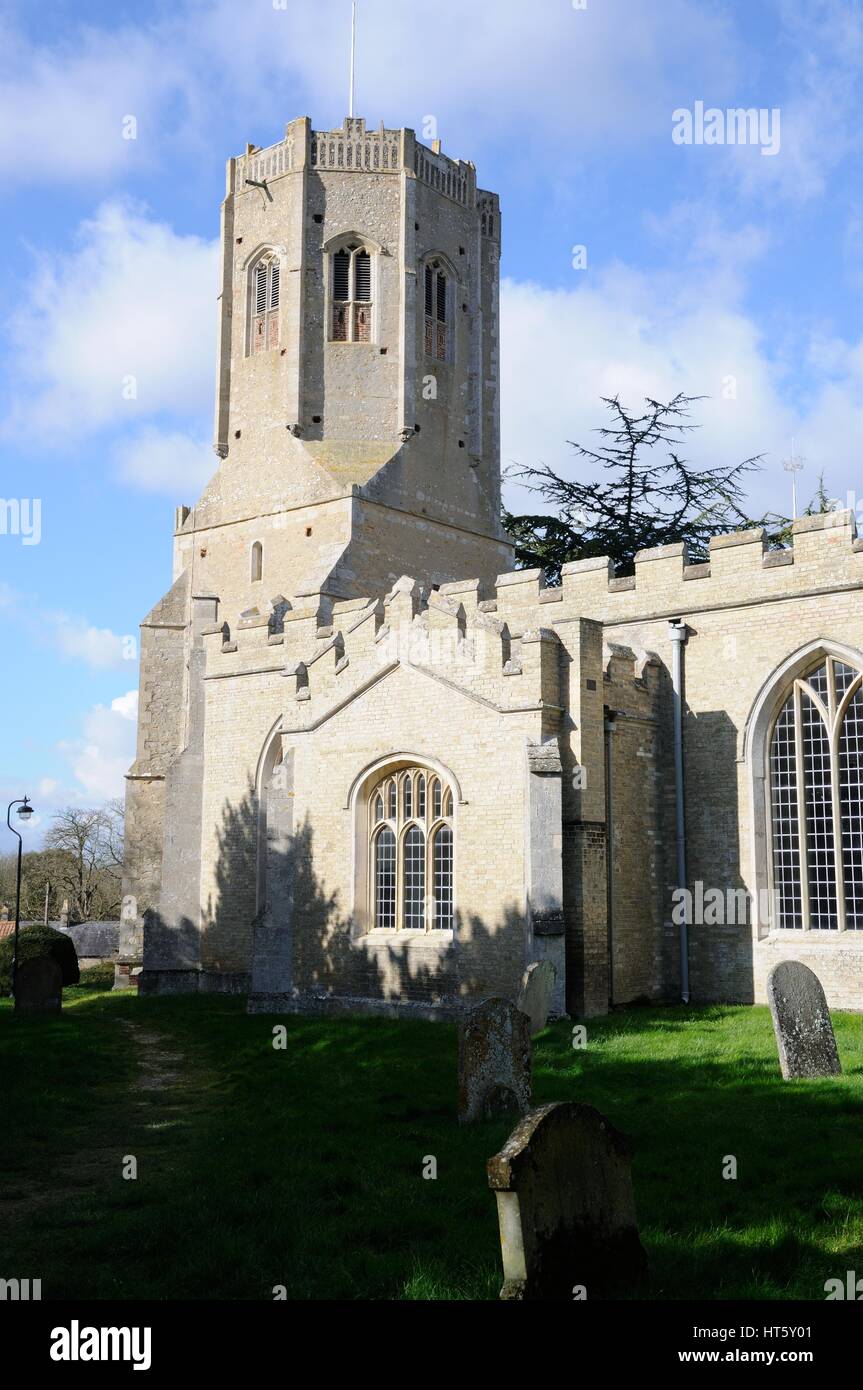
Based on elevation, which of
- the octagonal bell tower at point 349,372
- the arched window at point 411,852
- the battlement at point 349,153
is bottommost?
the arched window at point 411,852

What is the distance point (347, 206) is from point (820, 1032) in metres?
24.6

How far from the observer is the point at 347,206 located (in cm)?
3038

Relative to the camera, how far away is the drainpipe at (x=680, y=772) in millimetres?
18984

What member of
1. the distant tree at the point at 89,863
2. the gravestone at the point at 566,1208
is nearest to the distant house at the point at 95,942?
the distant tree at the point at 89,863

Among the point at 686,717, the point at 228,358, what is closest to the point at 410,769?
the point at 686,717

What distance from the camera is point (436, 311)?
103 feet

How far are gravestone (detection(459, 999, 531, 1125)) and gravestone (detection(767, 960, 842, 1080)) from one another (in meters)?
2.46

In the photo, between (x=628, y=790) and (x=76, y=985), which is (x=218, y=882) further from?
(x=628, y=790)

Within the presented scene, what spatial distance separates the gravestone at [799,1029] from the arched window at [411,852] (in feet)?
23.4

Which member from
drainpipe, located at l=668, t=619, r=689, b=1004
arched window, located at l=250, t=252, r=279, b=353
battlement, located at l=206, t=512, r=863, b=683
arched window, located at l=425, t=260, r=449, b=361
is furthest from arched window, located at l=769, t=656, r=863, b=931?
arched window, located at l=250, t=252, r=279, b=353

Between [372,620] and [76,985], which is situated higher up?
[372,620]

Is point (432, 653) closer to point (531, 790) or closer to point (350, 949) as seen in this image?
point (531, 790)

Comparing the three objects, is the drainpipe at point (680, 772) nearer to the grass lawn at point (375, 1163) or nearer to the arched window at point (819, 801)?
the arched window at point (819, 801)

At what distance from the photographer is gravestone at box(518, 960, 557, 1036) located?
15.0 m
